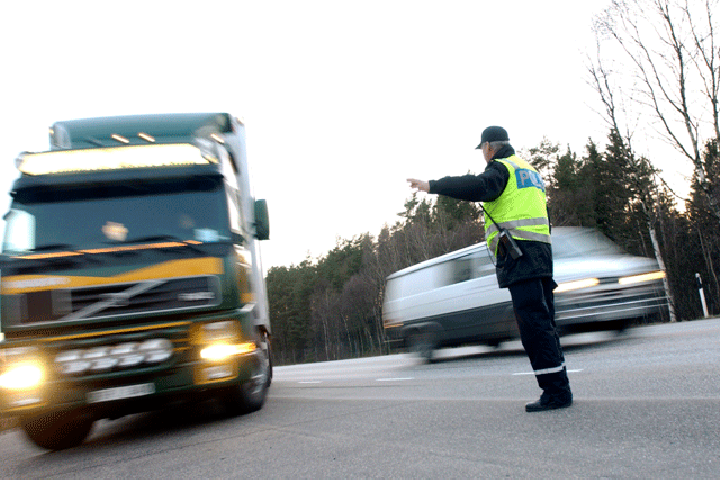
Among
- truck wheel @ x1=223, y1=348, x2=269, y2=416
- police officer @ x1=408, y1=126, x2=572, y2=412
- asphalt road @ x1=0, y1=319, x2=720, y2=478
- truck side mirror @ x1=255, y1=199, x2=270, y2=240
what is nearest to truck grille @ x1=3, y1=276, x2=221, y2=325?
truck wheel @ x1=223, y1=348, x2=269, y2=416

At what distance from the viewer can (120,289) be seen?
5.20 m

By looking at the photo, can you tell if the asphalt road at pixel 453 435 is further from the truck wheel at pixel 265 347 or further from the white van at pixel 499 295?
the white van at pixel 499 295

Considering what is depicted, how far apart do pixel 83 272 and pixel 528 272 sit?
3.63 metres

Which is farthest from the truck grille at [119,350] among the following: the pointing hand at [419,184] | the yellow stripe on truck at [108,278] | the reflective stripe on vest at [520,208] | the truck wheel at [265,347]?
the reflective stripe on vest at [520,208]

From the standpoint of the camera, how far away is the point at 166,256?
5.35 m

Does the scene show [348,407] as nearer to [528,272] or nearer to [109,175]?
[528,272]

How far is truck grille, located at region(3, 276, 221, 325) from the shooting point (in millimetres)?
5125

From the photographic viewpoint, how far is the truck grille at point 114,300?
512cm

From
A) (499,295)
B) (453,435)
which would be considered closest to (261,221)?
→ (453,435)

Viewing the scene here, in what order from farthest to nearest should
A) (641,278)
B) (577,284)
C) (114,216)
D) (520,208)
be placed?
(641,278)
(577,284)
(114,216)
(520,208)

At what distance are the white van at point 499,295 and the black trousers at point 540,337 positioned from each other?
5.60m

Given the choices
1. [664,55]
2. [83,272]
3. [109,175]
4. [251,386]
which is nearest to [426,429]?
[251,386]

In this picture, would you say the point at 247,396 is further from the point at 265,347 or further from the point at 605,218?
the point at 605,218

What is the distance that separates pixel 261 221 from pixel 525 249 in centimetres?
397
